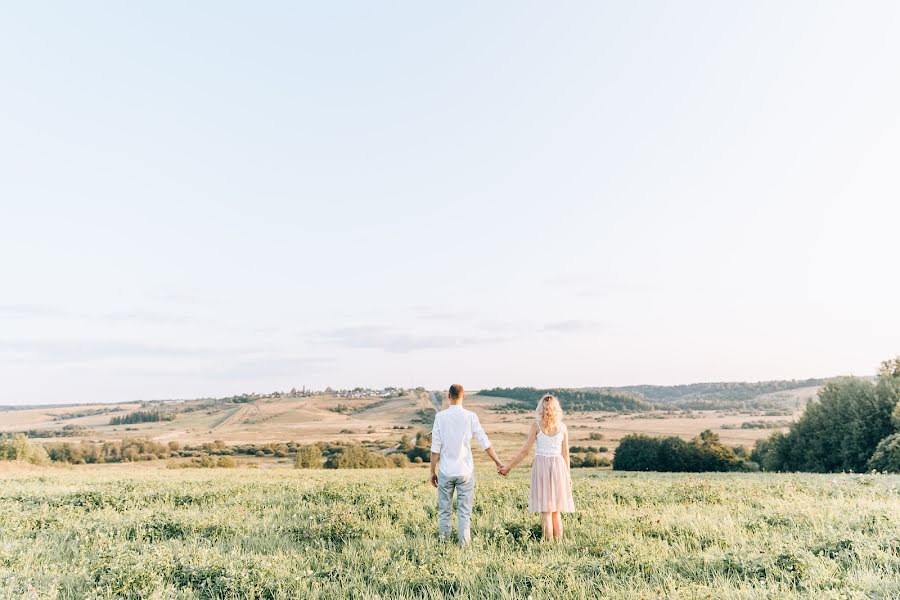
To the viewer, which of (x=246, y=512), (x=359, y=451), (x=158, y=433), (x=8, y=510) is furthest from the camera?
(x=158, y=433)

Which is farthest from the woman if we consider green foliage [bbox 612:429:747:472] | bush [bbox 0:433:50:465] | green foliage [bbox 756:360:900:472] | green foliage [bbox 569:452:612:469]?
green foliage [bbox 569:452:612:469]

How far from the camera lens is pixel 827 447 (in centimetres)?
5341

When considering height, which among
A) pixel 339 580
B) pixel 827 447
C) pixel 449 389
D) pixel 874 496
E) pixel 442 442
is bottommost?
pixel 827 447

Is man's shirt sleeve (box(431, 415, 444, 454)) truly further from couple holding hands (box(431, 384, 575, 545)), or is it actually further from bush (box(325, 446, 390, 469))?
bush (box(325, 446, 390, 469))

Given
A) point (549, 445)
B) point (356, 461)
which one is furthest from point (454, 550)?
point (356, 461)

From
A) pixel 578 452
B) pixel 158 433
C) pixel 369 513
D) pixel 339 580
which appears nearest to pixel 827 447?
pixel 578 452

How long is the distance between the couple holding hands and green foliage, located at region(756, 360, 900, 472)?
51.3m

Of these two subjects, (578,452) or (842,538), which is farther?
(578,452)

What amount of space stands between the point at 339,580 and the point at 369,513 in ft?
15.3

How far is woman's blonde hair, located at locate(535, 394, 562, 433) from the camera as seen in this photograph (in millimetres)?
10211

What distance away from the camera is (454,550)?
8523 mm

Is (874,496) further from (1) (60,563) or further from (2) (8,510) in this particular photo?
(2) (8,510)

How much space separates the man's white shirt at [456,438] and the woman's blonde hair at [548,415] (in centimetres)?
114

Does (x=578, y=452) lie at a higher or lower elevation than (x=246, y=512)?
lower
